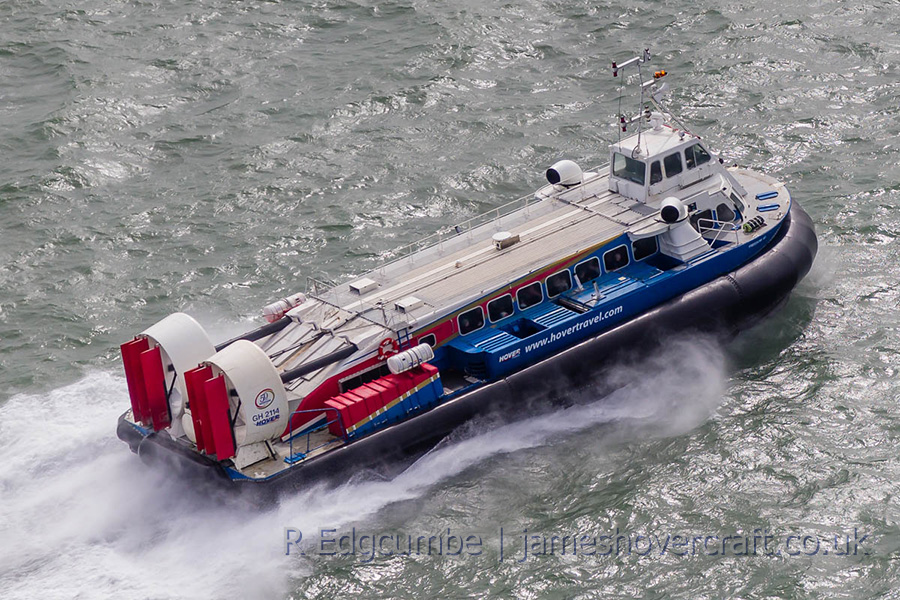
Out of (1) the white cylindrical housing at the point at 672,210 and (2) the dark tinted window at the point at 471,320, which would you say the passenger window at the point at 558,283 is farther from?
(1) the white cylindrical housing at the point at 672,210

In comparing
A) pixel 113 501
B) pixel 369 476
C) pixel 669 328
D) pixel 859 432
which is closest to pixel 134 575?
pixel 113 501

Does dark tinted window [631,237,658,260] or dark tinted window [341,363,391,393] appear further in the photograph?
dark tinted window [631,237,658,260]

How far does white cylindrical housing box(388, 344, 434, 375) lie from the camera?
54.4 feet

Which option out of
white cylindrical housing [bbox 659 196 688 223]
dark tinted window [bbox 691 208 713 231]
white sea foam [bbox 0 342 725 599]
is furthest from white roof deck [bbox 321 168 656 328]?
white sea foam [bbox 0 342 725 599]

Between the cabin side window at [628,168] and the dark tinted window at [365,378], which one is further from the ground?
the cabin side window at [628,168]

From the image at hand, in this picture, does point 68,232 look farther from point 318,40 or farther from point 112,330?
point 318,40

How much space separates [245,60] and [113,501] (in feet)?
46.6

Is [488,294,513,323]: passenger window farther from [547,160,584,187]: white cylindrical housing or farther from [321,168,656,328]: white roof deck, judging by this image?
[547,160,584,187]: white cylindrical housing

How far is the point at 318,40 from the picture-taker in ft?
94.1

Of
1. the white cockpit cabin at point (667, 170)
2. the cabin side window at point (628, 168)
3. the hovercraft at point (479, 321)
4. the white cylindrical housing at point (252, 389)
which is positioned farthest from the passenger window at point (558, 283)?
the white cylindrical housing at point (252, 389)

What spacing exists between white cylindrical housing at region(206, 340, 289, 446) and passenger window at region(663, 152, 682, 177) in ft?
24.3

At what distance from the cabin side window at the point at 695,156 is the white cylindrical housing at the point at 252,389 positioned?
7805 mm

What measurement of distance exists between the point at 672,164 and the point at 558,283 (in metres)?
2.97

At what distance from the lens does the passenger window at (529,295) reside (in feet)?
59.7
